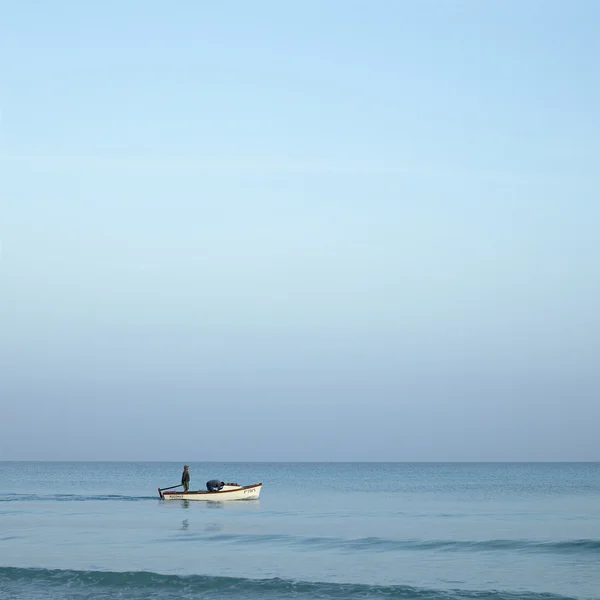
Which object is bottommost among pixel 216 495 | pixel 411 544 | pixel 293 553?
pixel 411 544

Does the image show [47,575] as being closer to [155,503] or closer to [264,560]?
[264,560]

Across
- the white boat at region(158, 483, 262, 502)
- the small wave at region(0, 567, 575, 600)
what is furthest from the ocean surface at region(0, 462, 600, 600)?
the white boat at region(158, 483, 262, 502)

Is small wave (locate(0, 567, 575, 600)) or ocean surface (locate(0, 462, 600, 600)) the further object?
ocean surface (locate(0, 462, 600, 600))

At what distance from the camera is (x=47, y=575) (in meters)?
25.7

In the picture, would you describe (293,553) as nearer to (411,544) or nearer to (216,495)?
(411,544)

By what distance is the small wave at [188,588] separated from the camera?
23.1 m

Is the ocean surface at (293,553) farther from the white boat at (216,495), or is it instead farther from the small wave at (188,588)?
the white boat at (216,495)

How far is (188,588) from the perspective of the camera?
24.1 metres

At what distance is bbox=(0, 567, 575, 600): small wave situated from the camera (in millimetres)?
23125

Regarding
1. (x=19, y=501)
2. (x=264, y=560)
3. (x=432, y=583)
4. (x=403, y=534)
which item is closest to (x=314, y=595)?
(x=432, y=583)

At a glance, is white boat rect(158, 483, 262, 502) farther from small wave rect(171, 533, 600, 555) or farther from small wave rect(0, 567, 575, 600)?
small wave rect(0, 567, 575, 600)

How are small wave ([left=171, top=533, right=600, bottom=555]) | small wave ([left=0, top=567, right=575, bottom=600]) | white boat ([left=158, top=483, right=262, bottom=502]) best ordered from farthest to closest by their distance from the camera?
white boat ([left=158, top=483, right=262, bottom=502]) < small wave ([left=171, top=533, right=600, bottom=555]) < small wave ([left=0, top=567, right=575, bottom=600])

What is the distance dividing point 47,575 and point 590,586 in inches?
600

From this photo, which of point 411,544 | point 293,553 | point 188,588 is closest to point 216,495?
Result: point 411,544
